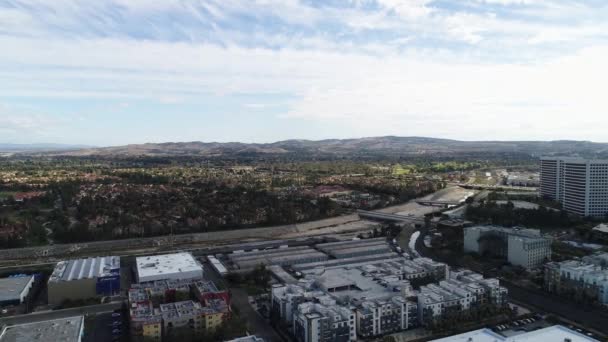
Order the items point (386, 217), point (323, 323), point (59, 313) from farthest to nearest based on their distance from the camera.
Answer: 1. point (386, 217)
2. point (59, 313)
3. point (323, 323)

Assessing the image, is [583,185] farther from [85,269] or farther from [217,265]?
[85,269]

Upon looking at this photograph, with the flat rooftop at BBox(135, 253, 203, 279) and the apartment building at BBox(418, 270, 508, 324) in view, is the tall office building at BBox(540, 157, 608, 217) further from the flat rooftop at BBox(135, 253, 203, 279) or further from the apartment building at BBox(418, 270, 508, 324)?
the flat rooftop at BBox(135, 253, 203, 279)

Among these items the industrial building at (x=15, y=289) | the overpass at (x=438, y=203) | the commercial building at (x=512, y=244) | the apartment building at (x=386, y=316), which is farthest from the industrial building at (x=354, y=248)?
the overpass at (x=438, y=203)

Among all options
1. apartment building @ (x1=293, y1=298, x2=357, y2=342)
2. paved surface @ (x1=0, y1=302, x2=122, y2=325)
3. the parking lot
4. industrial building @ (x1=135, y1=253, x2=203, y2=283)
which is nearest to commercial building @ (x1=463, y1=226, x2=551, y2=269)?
apartment building @ (x1=293, y1=298, x2=357, y2=342)

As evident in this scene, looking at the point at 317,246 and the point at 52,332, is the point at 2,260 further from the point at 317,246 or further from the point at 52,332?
the point at 317,246

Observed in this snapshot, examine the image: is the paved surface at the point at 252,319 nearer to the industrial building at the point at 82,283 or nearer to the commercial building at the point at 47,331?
the industrial building at the point at 82,283

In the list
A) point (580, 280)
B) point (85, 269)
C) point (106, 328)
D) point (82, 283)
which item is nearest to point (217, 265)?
point (85, 269)

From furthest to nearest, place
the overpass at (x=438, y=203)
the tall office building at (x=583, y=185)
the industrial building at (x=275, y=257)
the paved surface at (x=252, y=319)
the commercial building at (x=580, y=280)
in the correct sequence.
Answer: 1. the overpass at (x=438, y=203)
2. the tall office building at (x=583, y=185)
3. the industrial building at (x=275, y=257)
4. the commercial building at (x=580, y=280)
5. the paved surface at (x=252, y=319)
